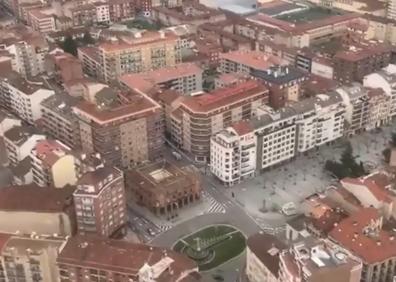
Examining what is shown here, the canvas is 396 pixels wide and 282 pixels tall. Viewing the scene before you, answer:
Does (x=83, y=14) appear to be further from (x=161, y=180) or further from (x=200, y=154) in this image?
(x=161, y=180)

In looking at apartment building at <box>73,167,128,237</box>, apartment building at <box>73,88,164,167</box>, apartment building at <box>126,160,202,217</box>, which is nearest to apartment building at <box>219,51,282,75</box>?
apartment building at <box>73,88,164,167</box>

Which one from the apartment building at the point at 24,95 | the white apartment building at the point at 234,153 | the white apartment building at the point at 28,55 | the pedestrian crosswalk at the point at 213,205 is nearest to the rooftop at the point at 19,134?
the apartment building at the point at 24,95

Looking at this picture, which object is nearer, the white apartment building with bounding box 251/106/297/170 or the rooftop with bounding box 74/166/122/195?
the rooftop with bounding box 74/166/122/195

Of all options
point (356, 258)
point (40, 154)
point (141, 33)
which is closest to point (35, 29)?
point (141, 33)

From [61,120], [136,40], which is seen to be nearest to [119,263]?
[61,120]

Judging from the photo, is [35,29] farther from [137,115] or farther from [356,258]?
[356,258]

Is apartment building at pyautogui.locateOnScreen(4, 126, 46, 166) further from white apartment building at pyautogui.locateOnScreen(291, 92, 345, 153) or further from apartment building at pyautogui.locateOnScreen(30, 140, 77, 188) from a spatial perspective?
white apartment building at pyautogui.locateOnScreen(291, 92, 345, 153)

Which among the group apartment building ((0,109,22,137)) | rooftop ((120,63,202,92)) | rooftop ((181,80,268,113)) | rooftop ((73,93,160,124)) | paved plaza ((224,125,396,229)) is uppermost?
rooftop ((73,93,160,124))
